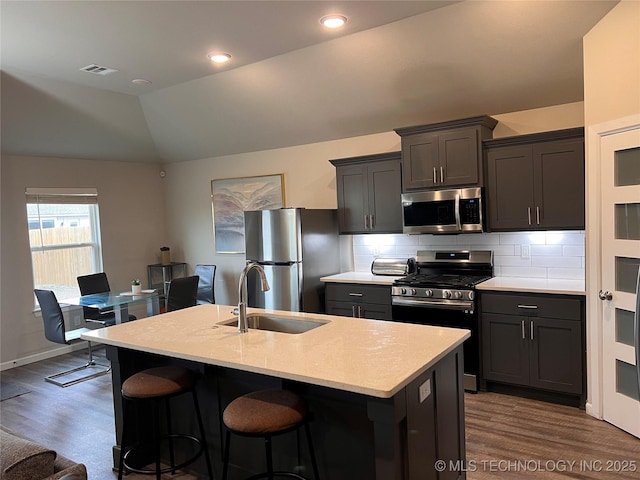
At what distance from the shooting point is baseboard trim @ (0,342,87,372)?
5.21 meters

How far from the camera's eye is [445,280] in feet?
13.8

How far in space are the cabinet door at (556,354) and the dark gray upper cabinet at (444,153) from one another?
1.32 metres

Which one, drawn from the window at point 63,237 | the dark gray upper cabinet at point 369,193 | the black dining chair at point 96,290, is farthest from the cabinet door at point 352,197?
the window at point 63,237

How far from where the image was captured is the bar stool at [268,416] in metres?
2.02

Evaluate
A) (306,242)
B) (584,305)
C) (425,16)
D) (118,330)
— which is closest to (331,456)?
(118,330)

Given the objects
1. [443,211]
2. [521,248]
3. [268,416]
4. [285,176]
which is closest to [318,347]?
[268,416]

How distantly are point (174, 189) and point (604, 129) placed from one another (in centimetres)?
562

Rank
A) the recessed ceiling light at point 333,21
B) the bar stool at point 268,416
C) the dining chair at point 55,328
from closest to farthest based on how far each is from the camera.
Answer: the bar stool at point 268,416, the recessed ceiling light at point 333,21, the dining chair at point 55,328

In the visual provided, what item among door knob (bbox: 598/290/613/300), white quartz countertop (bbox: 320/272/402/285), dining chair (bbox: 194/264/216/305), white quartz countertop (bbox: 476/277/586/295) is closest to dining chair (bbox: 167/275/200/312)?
dining chair (bbox: 194/264/216/305)

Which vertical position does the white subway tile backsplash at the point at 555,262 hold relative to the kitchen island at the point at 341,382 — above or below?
above

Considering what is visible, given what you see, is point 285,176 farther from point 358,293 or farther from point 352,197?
point 358,293

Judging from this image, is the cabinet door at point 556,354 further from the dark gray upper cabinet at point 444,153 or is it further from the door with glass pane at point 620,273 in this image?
the dark gray upper cabinet at point 444,153

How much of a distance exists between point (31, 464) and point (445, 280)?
3474mm

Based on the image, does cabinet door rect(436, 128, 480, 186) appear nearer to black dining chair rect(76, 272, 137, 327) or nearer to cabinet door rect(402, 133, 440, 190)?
cabinet door rect(402, 133, 440, 190)
